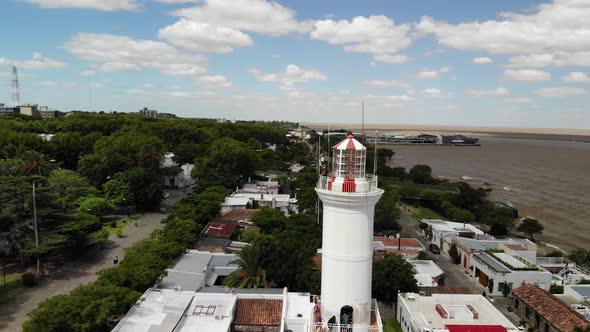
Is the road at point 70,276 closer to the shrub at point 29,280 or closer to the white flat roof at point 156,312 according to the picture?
the shrub at point 29,280

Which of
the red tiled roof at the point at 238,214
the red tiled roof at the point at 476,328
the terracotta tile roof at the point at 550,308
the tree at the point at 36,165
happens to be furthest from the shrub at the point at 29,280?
the terracotta tile roof at the point at 550,308

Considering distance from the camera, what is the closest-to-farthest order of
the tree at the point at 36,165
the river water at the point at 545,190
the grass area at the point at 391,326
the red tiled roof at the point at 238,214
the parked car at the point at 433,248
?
the grass area at the point at 391,326 < the tree at the point at 36,165 < the parked car at the point at 433,248 < the red tiled roof at the point at 238,214 < the river water at the point at 545,190

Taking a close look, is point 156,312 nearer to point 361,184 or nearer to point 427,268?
point 361,184

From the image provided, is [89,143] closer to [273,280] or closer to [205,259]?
[205,259]

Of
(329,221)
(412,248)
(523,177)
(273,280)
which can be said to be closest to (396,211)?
(412,248)

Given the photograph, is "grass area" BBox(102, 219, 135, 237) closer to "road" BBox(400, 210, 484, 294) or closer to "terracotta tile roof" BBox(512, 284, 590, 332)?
"road" BBox(400, 210, 484, 294)

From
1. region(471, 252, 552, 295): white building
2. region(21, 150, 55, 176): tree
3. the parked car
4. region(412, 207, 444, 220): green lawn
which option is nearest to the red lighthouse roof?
region(471, 252, 552, 295): white building
